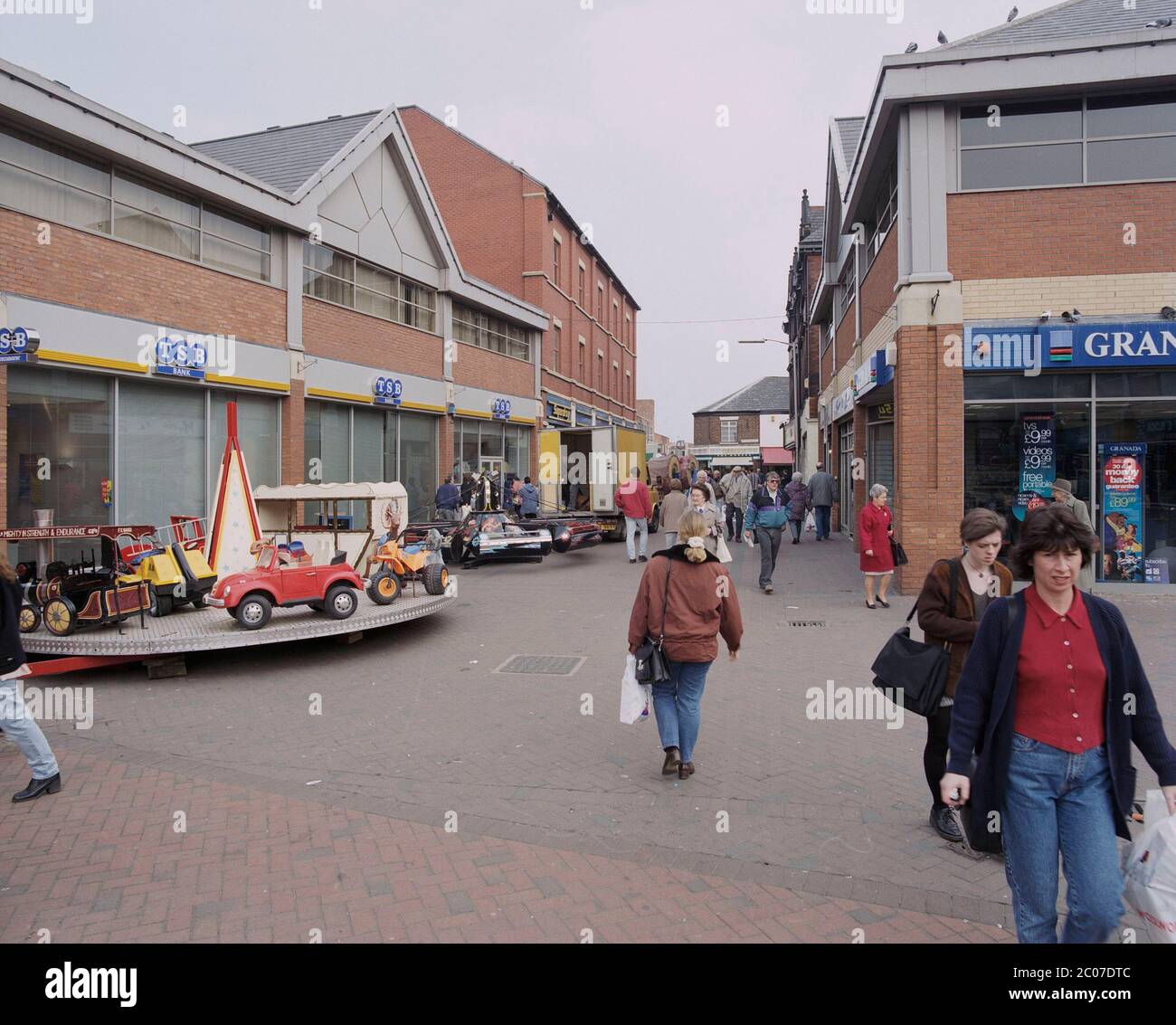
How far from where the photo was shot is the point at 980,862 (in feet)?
13.4

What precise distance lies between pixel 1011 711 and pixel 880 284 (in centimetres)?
1389

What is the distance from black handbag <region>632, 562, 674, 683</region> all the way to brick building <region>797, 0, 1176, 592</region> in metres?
8.27

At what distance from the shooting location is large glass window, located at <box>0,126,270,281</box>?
11.6 m

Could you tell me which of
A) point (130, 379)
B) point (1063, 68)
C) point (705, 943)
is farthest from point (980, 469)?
point (130, 379)

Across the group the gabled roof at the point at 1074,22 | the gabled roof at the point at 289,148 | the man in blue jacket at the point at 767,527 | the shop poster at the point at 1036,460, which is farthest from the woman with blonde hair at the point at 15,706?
the gabled roof at the point at 289,148

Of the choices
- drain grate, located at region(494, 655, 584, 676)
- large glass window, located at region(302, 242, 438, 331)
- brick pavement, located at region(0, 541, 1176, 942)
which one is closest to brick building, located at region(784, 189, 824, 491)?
large glass window, located at region(302, 242, 438, 331)

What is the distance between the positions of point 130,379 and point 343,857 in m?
11.8

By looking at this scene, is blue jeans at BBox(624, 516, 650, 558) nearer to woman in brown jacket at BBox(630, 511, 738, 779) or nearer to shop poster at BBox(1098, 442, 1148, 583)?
shop poster at BBox(1098, 442, 1148, 583)

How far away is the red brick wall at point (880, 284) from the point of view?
13.6m

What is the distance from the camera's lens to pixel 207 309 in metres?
14.7

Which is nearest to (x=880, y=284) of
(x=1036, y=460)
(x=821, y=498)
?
(x=1036, y=460)

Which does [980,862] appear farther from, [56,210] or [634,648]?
[56,210]

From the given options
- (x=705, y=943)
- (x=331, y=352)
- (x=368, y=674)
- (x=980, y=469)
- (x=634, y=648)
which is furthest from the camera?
(x=331, y=352)

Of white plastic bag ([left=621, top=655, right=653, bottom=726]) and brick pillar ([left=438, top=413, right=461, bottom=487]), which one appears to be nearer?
white plastic bag ([left=621, top=655, right=653, bottom=726])
